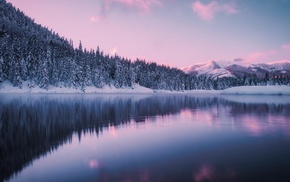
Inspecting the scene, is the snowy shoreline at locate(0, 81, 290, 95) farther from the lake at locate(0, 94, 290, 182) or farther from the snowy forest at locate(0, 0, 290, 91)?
the lake at locate(0, 94, 290, 182)

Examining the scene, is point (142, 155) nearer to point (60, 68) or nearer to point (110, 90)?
point (60, 68)

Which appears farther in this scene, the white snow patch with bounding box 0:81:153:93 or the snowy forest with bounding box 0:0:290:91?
the snowy forest with bounding box 0:0:290:91

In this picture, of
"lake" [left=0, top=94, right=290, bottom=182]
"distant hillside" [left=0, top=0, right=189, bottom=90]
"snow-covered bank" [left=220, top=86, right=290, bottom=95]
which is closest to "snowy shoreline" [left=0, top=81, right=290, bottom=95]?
"snow-covered bank" [left=220, top=86, right=290, bottom=95]

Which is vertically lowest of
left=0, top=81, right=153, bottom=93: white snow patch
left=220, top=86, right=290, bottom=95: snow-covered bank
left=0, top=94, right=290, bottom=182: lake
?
left=0, top=94, right=290, bottom=182: lake

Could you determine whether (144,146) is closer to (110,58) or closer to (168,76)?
(110,58)

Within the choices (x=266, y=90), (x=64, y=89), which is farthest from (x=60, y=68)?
(x=266, y=90)

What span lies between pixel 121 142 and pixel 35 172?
5.22m

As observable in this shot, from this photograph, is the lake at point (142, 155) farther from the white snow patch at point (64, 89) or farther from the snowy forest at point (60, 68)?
the snowy forest at point (60, 68)

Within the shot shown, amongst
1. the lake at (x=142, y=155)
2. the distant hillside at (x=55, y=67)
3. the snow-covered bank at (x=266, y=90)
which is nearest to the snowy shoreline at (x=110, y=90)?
the snow-covered bank at (x=266, y=90)

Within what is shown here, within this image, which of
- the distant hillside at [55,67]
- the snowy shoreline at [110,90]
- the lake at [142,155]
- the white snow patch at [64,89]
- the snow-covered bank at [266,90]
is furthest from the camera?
the snow-covered bank at [266,90]

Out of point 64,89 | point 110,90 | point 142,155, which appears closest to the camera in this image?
point 142,155

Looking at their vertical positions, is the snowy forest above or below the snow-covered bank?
above

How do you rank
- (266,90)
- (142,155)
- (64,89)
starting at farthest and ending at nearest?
1. (266,90)
2. (64,89)
3. (142,155)

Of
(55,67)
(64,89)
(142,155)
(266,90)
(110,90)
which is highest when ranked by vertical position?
(55,67)
